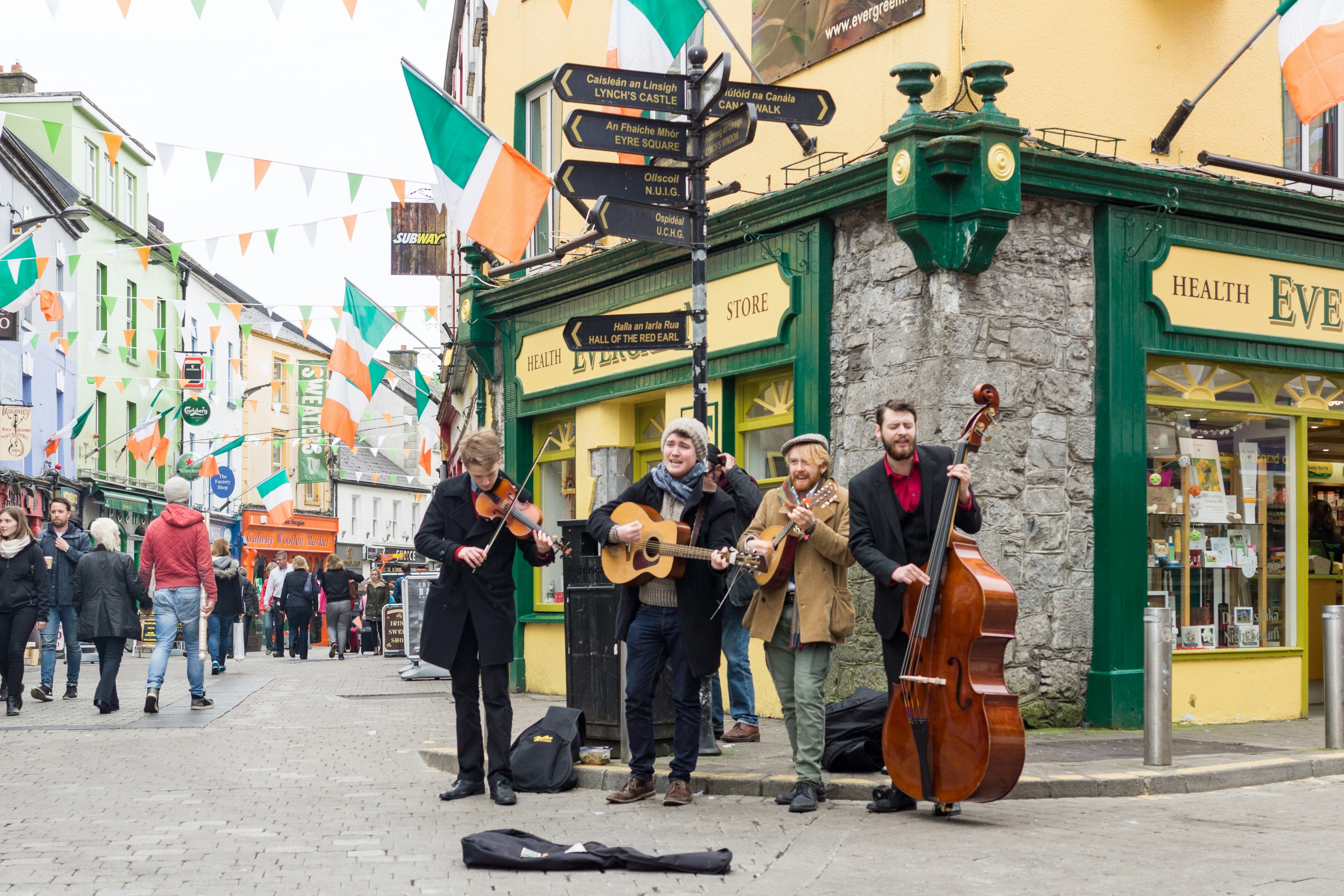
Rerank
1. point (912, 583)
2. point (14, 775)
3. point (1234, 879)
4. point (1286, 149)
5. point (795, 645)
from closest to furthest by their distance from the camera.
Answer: point (1234, 879) → point (912, 583) → point (795, 645) → point (14, 775) → point (1286, 149)

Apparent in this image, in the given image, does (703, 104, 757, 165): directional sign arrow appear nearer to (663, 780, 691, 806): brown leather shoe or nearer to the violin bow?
the violin bow

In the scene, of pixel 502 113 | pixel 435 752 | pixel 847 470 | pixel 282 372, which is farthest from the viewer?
pixel 282 372

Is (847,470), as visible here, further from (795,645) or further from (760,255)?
(795,645)

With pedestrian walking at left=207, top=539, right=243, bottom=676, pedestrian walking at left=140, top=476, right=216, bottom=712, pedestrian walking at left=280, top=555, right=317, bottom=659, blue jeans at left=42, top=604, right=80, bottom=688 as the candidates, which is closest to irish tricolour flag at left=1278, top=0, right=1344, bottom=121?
pedestrian walking at left=140, top=476, right=216, bottom=712

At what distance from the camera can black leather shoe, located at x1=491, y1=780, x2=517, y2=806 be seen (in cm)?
726

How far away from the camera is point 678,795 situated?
7098mm

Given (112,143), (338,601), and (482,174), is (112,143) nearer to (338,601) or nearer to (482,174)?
(482,174)

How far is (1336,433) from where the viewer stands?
11570 millimetres

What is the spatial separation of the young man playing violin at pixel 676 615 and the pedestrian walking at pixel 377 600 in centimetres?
1926

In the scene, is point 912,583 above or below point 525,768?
above

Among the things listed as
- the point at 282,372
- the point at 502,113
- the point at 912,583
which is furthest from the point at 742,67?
the point at 282,372

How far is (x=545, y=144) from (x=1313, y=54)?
27.2 ft

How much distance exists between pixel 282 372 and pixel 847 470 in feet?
151

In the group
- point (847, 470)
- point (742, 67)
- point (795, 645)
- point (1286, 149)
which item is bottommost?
point (795, 645)
